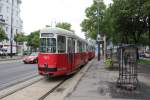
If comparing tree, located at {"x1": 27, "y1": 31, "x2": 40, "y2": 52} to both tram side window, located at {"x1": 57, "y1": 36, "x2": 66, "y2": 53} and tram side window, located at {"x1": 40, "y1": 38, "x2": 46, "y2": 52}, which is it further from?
tram side window, located at {"x1": 40, "y1": 38, "x2": 46, "y2": 52}

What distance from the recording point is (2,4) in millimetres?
78375

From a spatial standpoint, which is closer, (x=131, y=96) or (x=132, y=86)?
(x=131, y=96)

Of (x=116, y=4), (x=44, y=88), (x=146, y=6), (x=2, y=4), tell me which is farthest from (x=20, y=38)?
(x=44, y=88)

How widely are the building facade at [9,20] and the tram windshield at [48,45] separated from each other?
53.2 metres

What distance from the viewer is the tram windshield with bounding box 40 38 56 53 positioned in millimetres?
17312

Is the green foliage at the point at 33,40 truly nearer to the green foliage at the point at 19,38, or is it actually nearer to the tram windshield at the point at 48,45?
the green foliage at the point at 19,38

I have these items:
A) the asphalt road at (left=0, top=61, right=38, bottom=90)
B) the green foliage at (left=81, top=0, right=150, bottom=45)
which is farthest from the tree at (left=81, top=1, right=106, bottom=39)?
the asphalt road at (left=0, top=61, right=38, bottom=90)

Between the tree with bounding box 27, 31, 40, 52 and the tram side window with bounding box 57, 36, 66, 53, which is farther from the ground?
the tree with bounding box 27, 31, 40, 52

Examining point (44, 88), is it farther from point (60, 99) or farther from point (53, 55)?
point (60, 99)

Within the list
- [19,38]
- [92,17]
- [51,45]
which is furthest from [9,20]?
[51,45]

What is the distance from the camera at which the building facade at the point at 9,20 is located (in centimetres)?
7638

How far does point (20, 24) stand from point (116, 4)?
67.3 metres

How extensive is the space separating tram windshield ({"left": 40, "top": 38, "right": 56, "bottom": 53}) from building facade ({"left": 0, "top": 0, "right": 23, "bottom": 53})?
5323cm

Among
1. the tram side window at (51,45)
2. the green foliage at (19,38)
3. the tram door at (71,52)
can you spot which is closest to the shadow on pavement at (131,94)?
the tram side window at (51,45)
